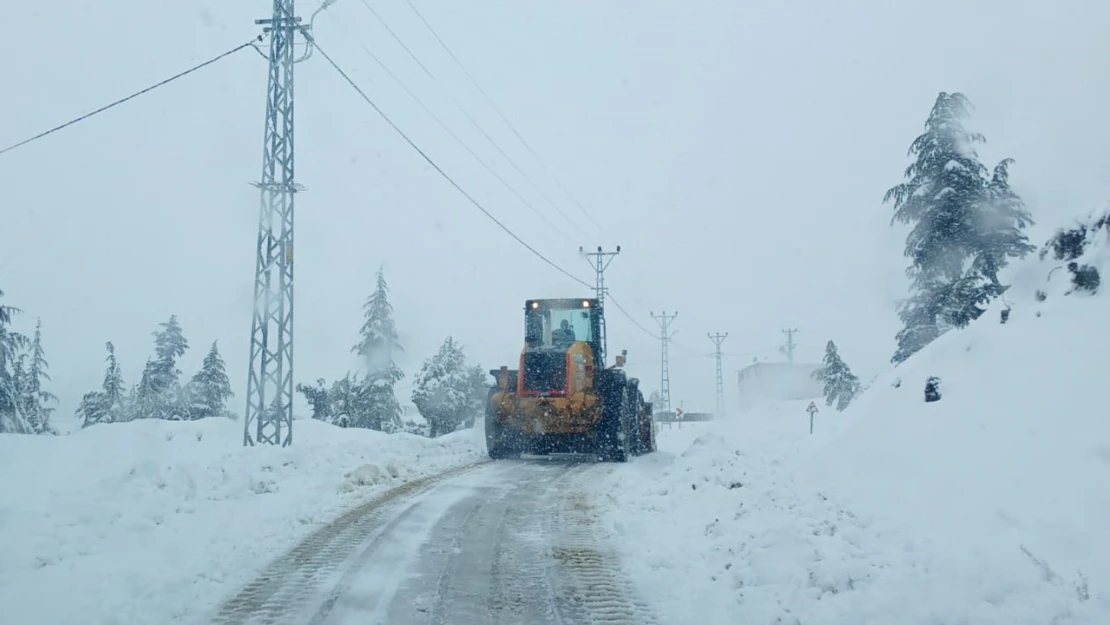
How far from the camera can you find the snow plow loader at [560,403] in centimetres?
1848

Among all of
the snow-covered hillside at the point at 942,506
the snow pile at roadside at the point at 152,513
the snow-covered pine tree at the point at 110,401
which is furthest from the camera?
the snow-covered pine tree at the point at 110,401

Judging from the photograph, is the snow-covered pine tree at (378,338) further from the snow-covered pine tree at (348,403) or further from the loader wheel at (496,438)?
the loader wheel at (496,438)

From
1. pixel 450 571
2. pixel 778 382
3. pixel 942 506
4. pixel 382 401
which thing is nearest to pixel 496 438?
pixel 450 571

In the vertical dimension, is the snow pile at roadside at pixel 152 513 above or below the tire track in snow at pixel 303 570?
above

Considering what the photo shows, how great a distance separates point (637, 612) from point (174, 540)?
477 centimetres

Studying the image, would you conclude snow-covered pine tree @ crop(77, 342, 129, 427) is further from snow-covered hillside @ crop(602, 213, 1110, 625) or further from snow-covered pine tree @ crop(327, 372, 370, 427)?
snow-covered hillside @ crop(602, 213, 1110, 625)

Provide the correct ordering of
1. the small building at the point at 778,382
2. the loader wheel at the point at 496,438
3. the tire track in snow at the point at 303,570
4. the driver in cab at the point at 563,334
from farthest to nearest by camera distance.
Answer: the small building at the point at 778,382, the driver in cab at the point at 563,334, the loader wheel at the point at 496,438, the tire track in snow at the point at 303,570

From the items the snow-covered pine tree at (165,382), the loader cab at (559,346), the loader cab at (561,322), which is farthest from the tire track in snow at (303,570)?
the snow-covered pine tree at (165,382)

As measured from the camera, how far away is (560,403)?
18438mm

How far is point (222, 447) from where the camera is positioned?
53.7 feet

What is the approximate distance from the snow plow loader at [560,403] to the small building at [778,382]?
5423cm

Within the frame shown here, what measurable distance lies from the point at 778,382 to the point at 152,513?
71.0 m

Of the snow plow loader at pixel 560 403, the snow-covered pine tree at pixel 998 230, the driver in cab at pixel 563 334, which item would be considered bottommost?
the snow plow loader at pixel 560 403

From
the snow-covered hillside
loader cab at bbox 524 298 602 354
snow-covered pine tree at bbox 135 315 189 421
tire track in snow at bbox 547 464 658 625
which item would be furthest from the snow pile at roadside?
snow-covered pine tree at bbox 135 315 189 421
